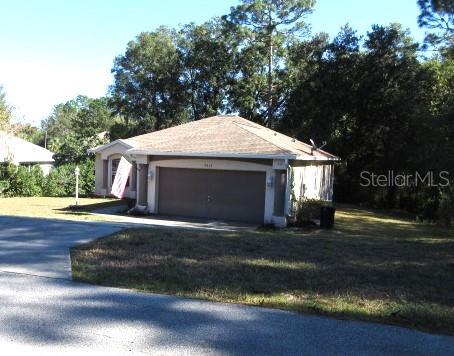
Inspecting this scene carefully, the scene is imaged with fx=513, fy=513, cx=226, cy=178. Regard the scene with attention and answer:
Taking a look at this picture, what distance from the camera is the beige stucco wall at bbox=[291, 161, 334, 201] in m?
21.4

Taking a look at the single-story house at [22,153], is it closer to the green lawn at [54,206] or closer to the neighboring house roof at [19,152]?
the neighboring house roof at [19,152]

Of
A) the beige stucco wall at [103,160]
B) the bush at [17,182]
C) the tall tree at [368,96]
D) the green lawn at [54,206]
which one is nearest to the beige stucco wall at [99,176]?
the beige stucco wall at [103,160]

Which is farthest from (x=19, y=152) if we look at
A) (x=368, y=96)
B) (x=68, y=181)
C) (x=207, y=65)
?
(x=368, y=96)

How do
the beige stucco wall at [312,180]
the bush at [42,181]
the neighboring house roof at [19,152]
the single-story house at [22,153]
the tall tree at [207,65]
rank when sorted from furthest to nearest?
the tall tree at [207,65] → the single-story house at [22,153] → the neighboring house roof at [19,152] → the bush at [42,181] → the beige stucco wall at [312,180]

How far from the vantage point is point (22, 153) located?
39.1 metres

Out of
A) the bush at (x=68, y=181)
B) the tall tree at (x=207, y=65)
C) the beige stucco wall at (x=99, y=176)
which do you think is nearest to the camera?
the beige stucco wall at (x=99, y=176)

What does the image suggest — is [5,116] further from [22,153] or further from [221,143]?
[221,143]

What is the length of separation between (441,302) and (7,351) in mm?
5120

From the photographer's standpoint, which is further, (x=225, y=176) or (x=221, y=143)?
(x=221, y=143)

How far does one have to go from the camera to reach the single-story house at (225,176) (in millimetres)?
19766

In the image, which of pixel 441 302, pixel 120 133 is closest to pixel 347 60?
pixel 120 133

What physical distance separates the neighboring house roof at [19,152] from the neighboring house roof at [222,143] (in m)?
13.6

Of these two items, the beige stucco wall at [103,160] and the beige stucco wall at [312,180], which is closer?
the beige stucco wall at [312,180]

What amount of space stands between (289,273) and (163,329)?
334 centimetres
